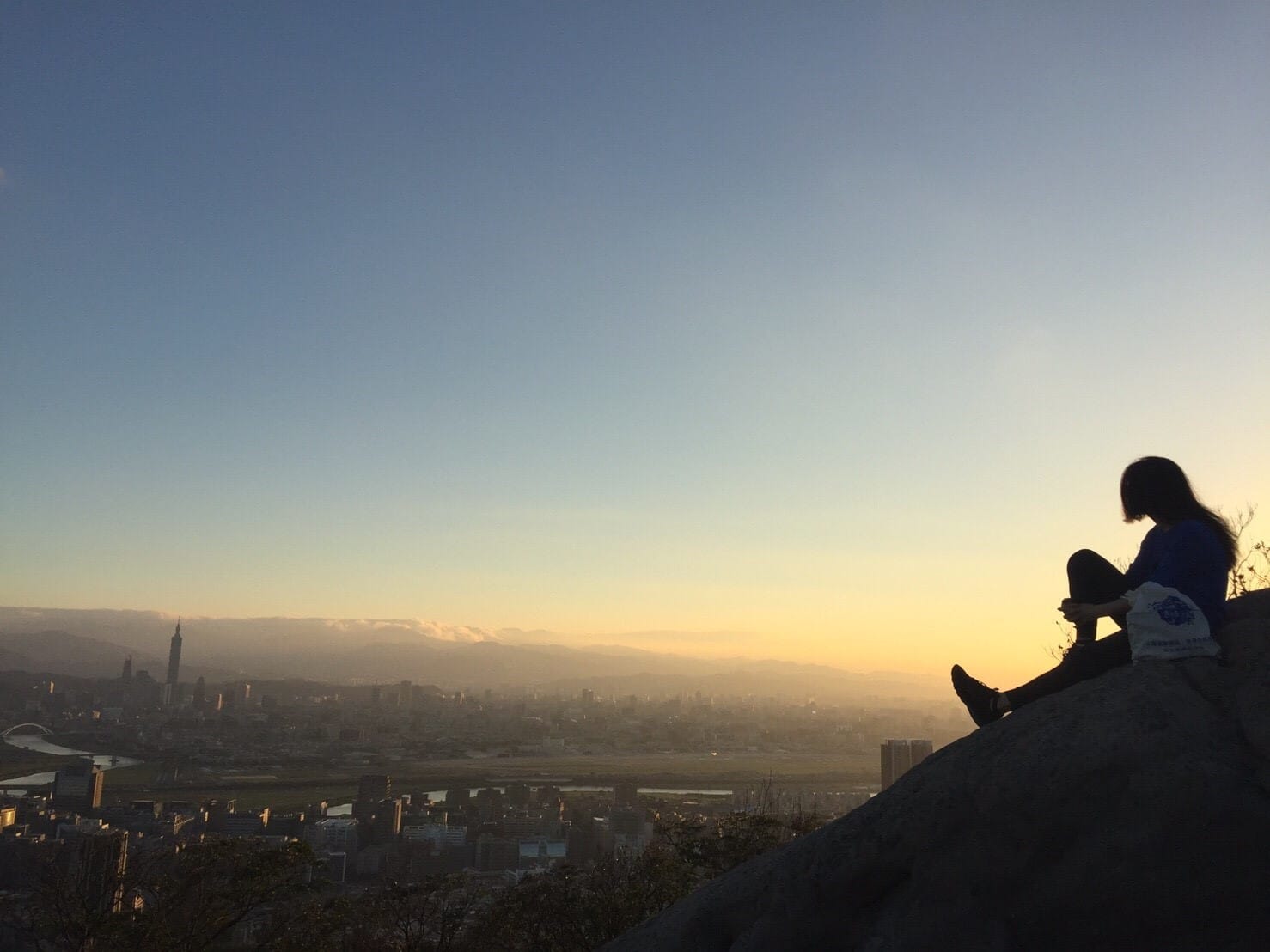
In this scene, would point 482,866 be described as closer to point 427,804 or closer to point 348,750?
point 427,804

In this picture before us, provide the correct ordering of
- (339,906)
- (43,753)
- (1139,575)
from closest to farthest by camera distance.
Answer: (1139,575) → (339,906) → (43,753)

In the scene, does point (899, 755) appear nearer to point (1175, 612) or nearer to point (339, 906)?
point (339, 906)

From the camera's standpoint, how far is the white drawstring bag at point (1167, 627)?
338cm

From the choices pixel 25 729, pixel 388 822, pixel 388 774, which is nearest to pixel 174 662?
pixel 25 729

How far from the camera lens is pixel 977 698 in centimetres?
400

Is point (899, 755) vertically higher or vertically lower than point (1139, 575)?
lower

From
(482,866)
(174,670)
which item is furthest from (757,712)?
(482,866)

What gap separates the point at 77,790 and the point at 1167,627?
52.4m

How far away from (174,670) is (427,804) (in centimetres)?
13221

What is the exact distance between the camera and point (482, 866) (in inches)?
985

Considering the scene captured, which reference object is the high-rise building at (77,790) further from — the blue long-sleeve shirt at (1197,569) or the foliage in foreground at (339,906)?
the blue long-sleeve shirt at (1197,569)

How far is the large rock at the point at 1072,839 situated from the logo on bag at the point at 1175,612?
0.16m

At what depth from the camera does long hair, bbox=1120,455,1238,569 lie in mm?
3795

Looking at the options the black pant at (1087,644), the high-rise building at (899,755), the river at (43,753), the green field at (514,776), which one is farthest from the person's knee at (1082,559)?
the river at (43,753)
